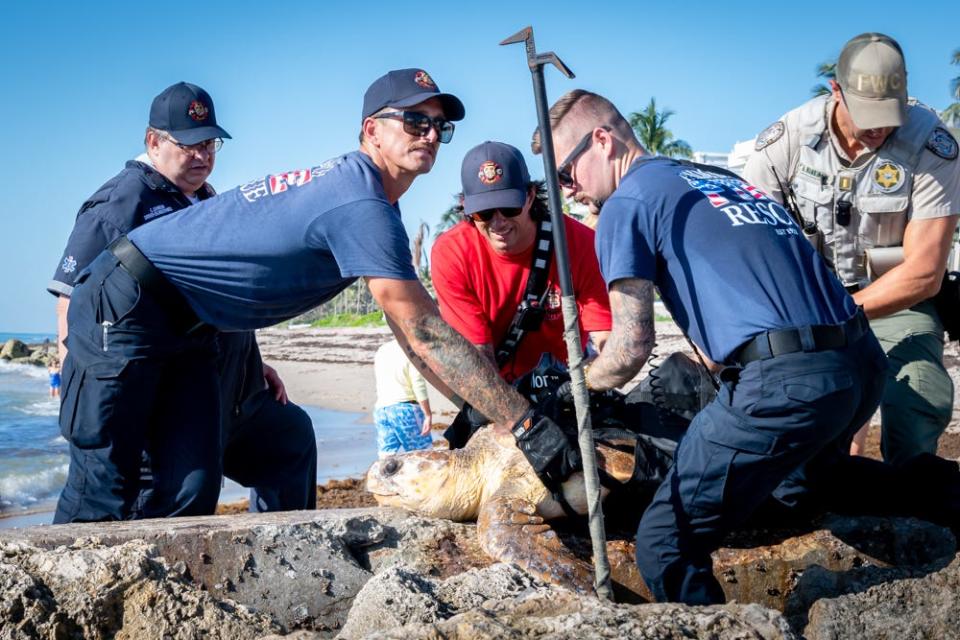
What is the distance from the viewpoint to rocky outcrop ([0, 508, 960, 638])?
7.35 feet

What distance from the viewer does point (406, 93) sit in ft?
12.3

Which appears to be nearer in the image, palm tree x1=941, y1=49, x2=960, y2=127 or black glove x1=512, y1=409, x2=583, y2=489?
black glove x1=512, y1=409, x2=583, y2=489

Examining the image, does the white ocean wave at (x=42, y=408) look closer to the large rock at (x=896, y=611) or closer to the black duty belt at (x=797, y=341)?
the black duty belt at (x=797, y=341)

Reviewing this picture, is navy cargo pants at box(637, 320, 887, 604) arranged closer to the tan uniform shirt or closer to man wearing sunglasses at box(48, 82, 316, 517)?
the tan uniform shirt

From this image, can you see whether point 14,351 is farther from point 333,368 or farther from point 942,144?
point 942,144

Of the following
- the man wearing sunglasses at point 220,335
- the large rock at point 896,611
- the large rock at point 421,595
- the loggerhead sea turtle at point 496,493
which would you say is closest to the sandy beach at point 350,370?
the man wearing sunglasses at point 220,335

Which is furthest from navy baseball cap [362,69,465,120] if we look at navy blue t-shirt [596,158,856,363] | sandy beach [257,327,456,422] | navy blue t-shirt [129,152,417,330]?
sandy beach [257,327,456,422]

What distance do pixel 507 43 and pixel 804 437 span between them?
63.5 inches

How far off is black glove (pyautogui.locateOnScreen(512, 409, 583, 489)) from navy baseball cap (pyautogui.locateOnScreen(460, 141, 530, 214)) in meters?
1.16

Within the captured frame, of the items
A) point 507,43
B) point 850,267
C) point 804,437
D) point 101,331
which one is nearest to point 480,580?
point 804,437

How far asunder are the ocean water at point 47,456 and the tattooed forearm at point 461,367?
19.3ft

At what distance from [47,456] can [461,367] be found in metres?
10.8

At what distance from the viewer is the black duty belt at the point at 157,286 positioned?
12.6ft

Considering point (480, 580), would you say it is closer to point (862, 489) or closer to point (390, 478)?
point (390, 478)
